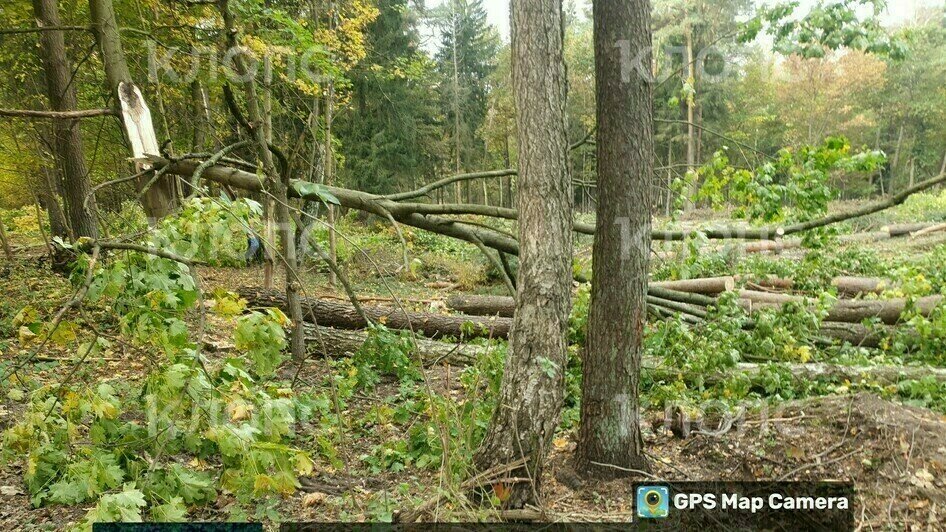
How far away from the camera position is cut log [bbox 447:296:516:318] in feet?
33.3

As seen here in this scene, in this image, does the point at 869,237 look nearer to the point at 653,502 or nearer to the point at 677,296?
the point at 677,296

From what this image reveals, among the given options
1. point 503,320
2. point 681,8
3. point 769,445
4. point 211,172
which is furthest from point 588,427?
Answer: point 681,8

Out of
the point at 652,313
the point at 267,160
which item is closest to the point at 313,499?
the point at 267,160

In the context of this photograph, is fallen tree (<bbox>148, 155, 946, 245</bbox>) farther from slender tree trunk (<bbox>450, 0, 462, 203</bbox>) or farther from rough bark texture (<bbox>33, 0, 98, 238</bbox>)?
slender tree trunk (<bbox>450, 0, 462, 203</bbox>)

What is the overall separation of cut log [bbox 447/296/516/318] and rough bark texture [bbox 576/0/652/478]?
6.01m

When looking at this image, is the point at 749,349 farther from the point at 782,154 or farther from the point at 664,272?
the point at 664,272

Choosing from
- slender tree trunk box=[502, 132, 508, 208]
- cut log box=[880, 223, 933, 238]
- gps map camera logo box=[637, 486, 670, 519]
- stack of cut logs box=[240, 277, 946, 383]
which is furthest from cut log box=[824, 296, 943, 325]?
slender tree trunk box=[502, 132, 508, 208]

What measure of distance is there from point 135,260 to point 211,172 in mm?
2319

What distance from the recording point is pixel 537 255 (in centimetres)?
356

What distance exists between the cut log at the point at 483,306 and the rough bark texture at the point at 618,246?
6.01 meters

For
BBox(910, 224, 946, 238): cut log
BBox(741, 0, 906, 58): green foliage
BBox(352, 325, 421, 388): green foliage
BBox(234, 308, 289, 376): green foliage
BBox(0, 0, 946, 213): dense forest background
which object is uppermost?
BBox(0, 0, 946, 213): dense forest background

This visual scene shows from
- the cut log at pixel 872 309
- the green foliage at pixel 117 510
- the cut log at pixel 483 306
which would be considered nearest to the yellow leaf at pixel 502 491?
the green foliage at pixel 117 510

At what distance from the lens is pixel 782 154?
471cm

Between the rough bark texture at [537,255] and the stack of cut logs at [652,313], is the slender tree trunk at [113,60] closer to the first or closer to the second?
the stack of cut logs at [652,313]
